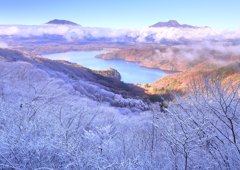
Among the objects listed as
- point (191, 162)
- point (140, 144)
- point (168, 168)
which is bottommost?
point (140, 144)

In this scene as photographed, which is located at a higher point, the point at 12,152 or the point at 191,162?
the point at 12,152

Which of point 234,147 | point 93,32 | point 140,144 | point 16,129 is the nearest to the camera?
point 234,147

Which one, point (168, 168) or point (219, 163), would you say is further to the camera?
point (168, 168)

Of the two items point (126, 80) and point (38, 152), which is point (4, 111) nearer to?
point (38, 152)

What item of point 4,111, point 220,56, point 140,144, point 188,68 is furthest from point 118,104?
point 220,56

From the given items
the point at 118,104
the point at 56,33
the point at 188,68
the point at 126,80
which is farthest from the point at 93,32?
the point at 118,104

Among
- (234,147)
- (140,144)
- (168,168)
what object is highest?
(234,147)

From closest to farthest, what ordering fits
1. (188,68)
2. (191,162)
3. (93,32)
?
1. (191,162)
2. (188,68)
3. (93,32)

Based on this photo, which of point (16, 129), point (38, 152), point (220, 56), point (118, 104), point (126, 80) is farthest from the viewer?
point (220, 56)

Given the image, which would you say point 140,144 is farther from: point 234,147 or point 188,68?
point 188,68
